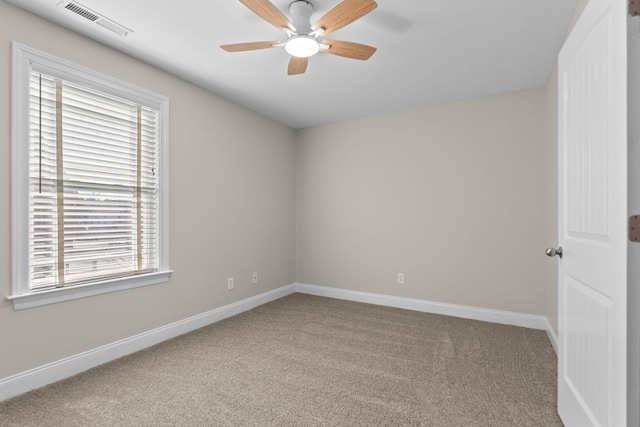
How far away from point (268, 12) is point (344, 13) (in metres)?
0.43

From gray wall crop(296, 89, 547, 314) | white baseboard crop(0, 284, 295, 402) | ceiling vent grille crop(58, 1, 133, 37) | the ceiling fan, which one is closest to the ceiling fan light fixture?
the ceiling fan

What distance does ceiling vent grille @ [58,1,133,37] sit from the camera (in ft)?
6.48

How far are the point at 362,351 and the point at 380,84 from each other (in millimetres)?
2478

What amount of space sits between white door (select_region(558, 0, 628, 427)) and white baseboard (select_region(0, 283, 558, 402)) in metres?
1.34

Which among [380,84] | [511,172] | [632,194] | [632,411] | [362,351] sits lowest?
[362,351]

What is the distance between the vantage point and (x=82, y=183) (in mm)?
2326

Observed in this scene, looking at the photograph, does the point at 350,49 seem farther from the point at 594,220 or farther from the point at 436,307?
the point at 436,307

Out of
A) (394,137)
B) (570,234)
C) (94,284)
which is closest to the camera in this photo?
(570,234)

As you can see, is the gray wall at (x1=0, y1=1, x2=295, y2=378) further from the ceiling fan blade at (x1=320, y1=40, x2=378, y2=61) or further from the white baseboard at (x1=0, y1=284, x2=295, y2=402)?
the ceiling fan blade at (x1=320, y1=40, x2=378, y2=61)

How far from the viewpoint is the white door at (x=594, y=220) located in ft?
Result: 3.71

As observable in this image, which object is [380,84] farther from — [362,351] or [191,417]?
[191,417]

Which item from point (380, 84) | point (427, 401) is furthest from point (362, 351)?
point (380, 84)

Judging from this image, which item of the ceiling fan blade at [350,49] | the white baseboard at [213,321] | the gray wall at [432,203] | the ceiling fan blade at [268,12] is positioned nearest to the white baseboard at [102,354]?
the white baseboard at [213,321]

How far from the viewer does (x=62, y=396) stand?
1968mm
